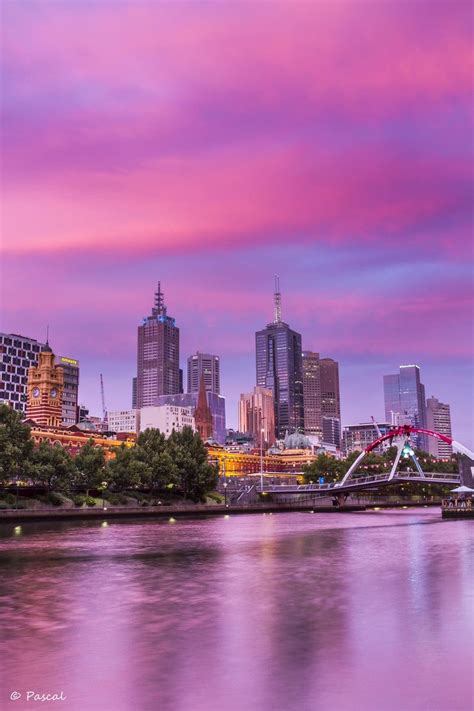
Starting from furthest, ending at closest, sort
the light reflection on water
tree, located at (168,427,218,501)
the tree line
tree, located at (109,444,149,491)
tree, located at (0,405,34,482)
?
1. tree, located at (168,427,218,501)
2. tree, located at (109,444,149,491)
3. the tree line
4. tree, located at (0,405,34,482)
5. the light reflection on water

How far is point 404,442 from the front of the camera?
185 m

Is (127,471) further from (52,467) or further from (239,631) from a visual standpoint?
(239,631)

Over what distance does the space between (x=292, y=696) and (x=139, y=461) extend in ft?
437

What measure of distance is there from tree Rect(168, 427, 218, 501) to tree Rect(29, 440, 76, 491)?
33.2 m

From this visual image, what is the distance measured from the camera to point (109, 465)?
477ft

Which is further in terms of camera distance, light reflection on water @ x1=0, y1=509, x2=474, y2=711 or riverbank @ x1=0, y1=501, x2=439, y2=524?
riverbank @ x1=0, y1=501, x2=439, y2=524

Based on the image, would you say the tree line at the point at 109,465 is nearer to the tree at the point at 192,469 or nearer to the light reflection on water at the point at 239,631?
the tree at the point at 192,469

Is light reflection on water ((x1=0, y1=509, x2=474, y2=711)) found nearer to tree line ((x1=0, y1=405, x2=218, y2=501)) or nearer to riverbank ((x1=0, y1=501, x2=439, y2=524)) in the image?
riverbank ((x1=0, y1=501, x2=439, y2=524))

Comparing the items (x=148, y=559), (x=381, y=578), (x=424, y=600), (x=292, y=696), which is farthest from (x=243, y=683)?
(x=148, y=559)

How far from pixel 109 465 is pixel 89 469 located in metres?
11.3

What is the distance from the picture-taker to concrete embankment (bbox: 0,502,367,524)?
10988 centimetres

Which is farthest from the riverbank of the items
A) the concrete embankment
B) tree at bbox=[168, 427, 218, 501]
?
tree at bbox=[168, 427, 218, 501]

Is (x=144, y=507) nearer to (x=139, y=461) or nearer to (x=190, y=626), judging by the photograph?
(x=139, y=461)

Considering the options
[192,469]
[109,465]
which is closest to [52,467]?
[109,465]
